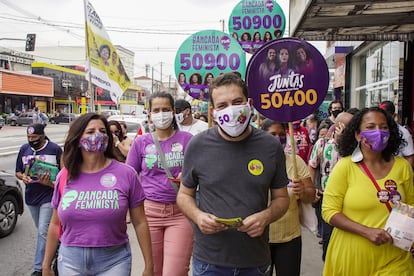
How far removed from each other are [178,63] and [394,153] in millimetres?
4353

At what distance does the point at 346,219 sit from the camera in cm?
296

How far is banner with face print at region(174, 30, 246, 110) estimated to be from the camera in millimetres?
6910

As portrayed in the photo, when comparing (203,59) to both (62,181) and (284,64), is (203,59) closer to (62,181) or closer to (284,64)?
(284,64)

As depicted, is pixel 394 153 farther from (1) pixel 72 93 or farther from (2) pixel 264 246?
(1) pixel 72 93

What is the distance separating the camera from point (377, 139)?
306 cm

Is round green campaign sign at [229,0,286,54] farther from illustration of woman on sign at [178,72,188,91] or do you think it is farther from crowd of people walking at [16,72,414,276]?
crowd of people walking at [16,72,414,276]

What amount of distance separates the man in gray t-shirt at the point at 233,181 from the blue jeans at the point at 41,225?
3.02 m

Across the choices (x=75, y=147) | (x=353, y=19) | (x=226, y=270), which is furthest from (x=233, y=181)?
(x=353, y=19)

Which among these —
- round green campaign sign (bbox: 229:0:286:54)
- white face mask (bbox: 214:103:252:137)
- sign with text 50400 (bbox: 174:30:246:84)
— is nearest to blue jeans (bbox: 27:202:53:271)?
sign with text 50400 (bbox: 174:30:246:84)

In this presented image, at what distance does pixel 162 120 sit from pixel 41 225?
6.73ft

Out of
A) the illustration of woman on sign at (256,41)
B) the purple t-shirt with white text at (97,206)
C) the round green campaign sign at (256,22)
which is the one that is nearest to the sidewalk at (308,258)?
the purple t-shirt with white text at (97,206)

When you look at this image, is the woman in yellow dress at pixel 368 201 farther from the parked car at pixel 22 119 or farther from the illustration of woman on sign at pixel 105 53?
the parked car at pixel 22 119

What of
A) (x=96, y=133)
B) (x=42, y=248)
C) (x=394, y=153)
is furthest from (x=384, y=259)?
(x=42, y=248)

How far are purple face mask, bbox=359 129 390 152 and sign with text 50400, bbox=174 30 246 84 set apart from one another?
403 centimetres
